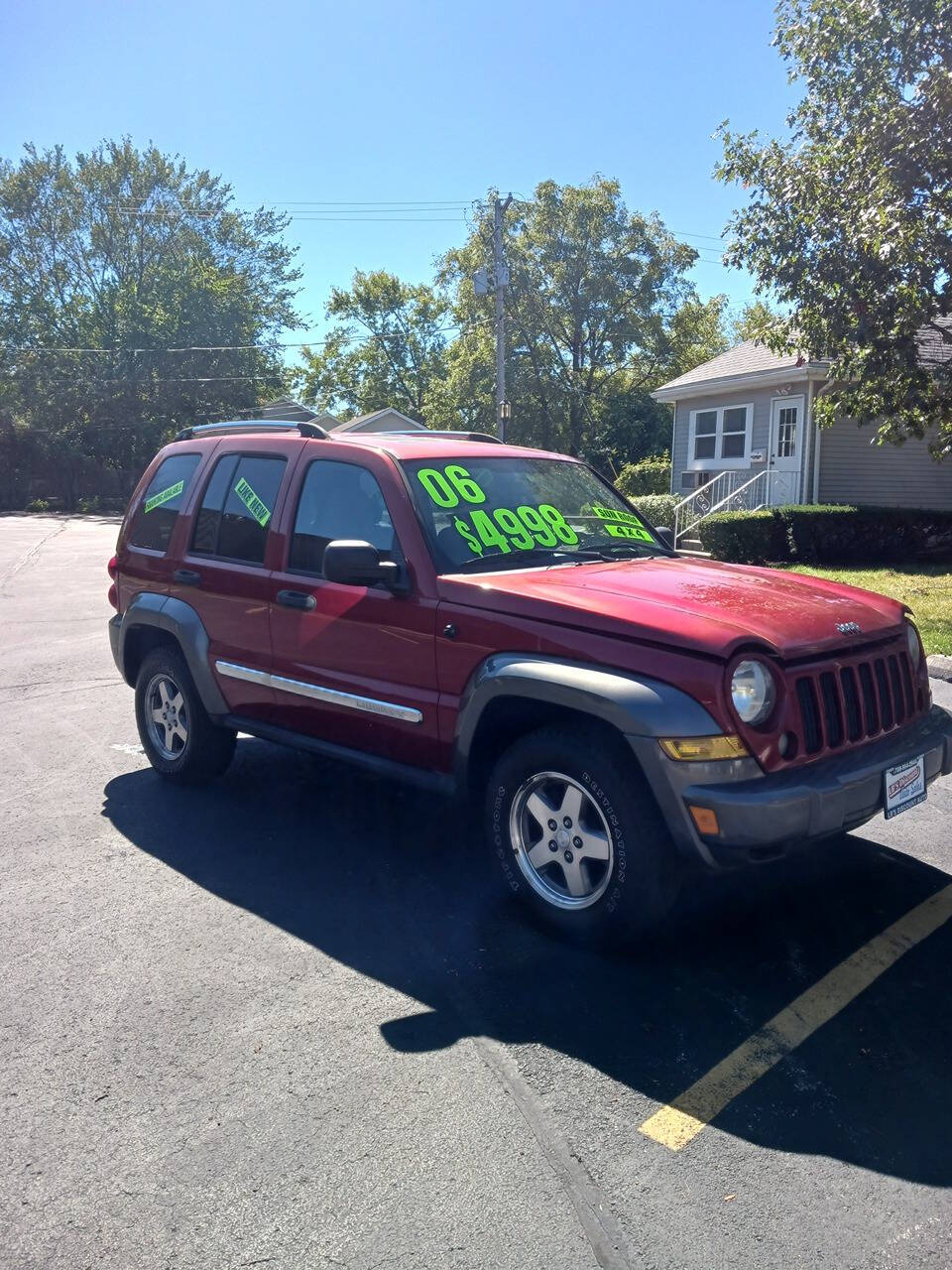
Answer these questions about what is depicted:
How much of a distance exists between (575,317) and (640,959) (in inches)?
1523

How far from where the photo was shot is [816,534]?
1712cm

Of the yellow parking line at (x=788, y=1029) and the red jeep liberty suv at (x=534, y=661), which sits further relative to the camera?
the red jeep liberty suv at (x=534, y=661)

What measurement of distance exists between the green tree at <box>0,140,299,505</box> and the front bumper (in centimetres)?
4877

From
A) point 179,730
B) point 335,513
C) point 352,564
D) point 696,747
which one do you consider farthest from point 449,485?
point 179,730

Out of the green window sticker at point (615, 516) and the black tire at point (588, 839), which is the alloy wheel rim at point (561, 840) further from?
the green window sticker at point (615, 516)

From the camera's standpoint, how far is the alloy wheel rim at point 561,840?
12.6 feet

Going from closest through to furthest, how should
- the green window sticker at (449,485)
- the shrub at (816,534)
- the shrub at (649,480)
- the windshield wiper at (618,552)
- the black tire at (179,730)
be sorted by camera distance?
1. the green window sticker at (449,485)
2. the windshield wiper at (618,552)
3. the black tire at (179,730)
4. the shrub at (816,534)
5. the shrub at (649,480)

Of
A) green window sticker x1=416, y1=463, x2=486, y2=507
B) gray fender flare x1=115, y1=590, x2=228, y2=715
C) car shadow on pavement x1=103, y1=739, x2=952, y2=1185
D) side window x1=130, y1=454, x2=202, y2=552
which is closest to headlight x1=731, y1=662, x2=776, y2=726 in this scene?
car shadow on pavement x1=103, y1=739, x2=952, y2=1185

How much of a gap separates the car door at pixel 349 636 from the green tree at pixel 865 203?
827 centimetres

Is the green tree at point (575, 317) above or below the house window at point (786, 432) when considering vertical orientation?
above

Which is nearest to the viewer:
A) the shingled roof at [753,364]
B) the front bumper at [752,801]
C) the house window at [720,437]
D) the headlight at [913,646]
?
the front bumper at [752,801]

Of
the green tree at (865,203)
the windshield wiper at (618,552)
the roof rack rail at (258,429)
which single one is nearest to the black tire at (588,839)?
the windshield wiper at (618,552)

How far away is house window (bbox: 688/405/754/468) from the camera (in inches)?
910

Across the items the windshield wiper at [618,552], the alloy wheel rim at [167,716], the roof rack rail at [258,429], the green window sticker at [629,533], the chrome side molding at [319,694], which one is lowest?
the alloy wheel rim at [167,716]
